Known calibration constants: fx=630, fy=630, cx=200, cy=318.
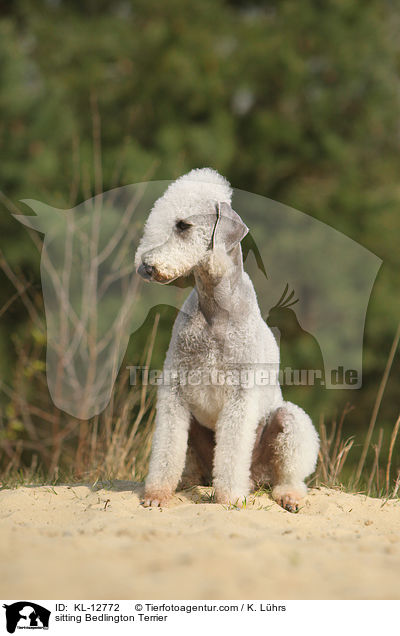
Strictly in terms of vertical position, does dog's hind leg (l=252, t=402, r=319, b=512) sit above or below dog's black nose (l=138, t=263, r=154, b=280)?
below

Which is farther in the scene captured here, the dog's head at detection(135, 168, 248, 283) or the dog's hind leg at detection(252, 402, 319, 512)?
the dog's hind leg at detection(252, 402, 319, 512)

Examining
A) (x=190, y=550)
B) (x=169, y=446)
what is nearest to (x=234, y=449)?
(x=169, y=446)

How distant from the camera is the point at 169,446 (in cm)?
348

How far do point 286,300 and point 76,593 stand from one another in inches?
126

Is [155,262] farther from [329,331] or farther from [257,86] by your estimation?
[257,86]

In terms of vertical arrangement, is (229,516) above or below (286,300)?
below

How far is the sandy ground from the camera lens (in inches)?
82.1

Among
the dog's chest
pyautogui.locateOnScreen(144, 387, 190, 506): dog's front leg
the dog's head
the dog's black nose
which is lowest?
pyautogui.locateOnScreen(144, 387, 190, 506): dog's front leg

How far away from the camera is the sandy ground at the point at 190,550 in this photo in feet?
6.84

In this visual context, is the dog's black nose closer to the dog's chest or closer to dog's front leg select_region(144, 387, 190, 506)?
the dog's chest

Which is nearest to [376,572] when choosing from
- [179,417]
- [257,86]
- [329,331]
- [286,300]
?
[179,417]

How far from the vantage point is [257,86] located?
14016 millimetres

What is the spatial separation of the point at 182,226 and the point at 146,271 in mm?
322
